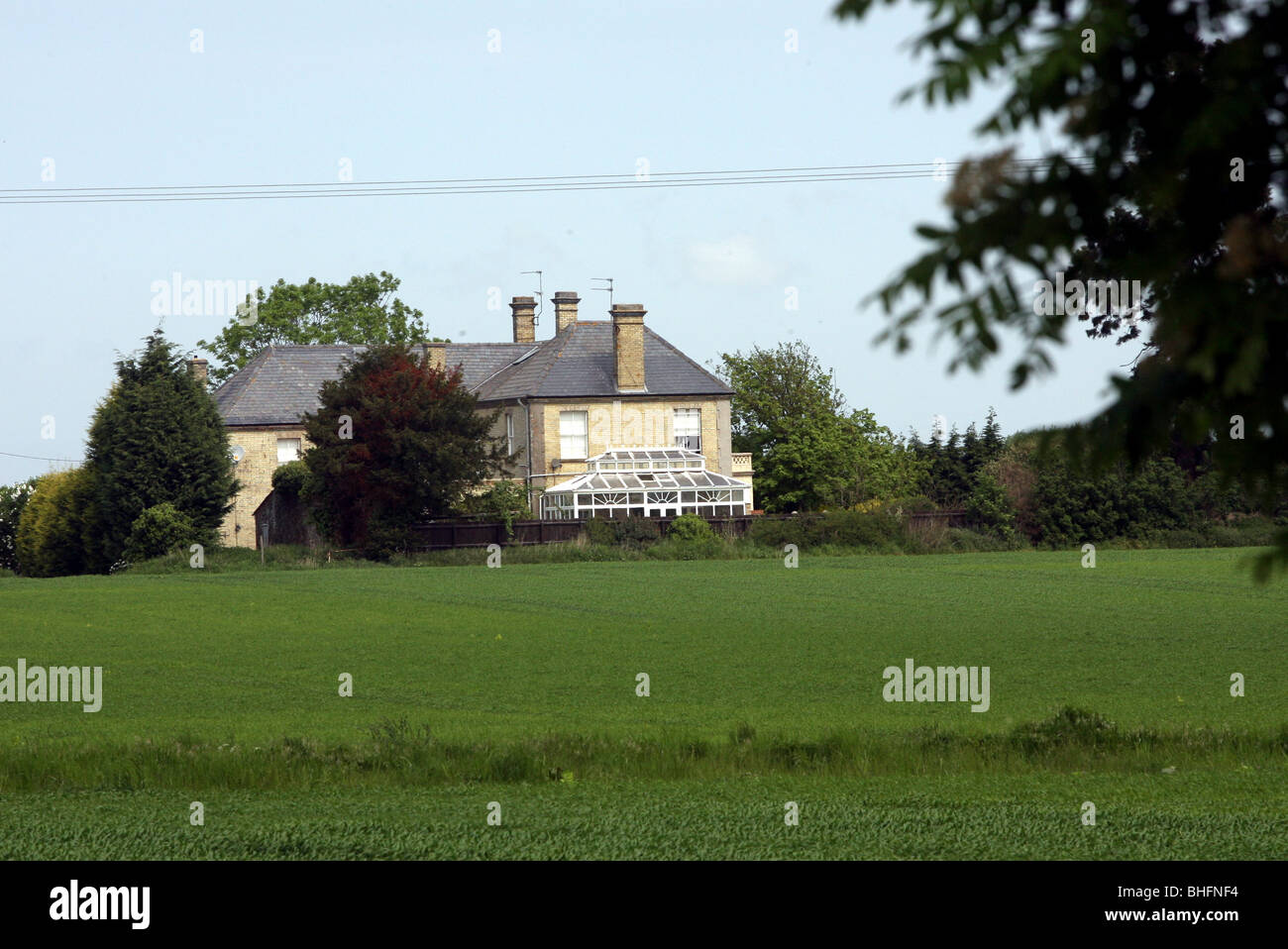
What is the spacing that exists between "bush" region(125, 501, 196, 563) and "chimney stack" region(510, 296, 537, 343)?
29332 mm

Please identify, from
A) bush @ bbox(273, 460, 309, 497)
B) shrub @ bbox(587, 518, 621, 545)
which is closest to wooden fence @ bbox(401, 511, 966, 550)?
shrub @ bbox(587, 518, 621, 545)

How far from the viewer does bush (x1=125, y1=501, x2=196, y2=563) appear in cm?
5097

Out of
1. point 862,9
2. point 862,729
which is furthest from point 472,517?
point 862,9

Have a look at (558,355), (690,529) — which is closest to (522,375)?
(558,355)

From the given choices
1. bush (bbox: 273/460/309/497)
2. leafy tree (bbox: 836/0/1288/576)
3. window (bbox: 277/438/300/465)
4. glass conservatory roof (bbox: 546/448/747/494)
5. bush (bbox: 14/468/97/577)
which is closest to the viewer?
leafy tree (bbox: 836/0/1288/576)

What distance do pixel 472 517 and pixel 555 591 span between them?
17190mm

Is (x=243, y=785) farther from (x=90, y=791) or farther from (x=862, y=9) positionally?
(x=862, y=9)

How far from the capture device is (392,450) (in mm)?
52000

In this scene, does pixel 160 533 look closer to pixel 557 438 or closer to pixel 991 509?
pixel 557 438

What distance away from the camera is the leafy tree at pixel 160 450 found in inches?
2025

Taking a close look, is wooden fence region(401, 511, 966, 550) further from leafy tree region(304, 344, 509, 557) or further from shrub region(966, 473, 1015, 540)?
shrub region(966, 473, 1015, 540)

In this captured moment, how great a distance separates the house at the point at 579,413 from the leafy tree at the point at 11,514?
8.94 metres

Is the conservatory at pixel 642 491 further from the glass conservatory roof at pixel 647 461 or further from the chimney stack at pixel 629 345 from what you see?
the chimney stack at pixel 629 345

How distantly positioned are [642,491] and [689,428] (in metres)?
8.81
